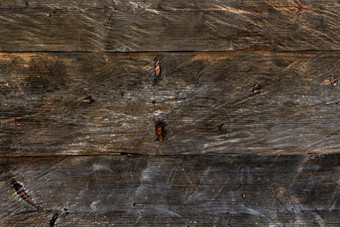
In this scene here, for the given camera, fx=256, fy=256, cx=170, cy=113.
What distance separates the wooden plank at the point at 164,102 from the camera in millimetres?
→ 1093

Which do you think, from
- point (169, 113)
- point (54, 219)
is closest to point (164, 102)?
point (169, 113)

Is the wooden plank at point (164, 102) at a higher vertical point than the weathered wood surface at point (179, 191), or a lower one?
higher

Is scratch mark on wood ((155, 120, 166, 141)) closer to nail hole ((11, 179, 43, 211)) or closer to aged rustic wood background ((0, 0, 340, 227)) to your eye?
aged rustic wood background ((0, 0, 340, 227))

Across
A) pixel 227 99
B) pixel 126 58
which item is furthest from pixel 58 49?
pixel 227 99

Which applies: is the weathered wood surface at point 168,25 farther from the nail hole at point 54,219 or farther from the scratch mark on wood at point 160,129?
the nail hole at point 54,219

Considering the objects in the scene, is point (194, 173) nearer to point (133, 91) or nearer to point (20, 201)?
point (133, 91)

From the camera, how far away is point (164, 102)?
3.64ft

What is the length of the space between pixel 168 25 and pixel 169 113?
1.22 feet

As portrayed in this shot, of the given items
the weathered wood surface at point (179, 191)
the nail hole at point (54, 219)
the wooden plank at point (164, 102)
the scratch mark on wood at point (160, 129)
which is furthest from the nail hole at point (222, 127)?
the nail hole at point (54, 219)

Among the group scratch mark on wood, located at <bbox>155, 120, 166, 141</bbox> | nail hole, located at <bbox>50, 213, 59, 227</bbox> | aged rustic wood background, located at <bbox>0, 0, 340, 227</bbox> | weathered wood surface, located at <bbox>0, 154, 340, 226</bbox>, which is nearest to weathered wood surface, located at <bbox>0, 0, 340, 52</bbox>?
aged rustic wood background, located at <bbox>0, 0, 340, 227</bbox>

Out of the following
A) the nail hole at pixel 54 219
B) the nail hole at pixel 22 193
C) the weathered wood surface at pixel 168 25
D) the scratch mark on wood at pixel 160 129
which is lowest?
the nail hole at pixel 54 219

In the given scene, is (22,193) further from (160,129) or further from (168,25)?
(168,25)

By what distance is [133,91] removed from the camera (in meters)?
1.10

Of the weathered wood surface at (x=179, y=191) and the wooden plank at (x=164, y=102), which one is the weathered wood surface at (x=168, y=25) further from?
the weathered wood surface at (x=179, y=191)
